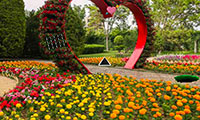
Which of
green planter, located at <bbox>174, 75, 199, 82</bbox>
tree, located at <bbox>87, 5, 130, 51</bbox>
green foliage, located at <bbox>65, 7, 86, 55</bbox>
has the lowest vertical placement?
green planter, located at <bbox>174, 75, 199, 82</bbox>

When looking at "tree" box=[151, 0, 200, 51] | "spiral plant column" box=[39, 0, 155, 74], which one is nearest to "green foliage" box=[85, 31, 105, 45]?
"tree" box=[151, 0, 200, 51]

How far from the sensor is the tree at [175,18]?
16812mm

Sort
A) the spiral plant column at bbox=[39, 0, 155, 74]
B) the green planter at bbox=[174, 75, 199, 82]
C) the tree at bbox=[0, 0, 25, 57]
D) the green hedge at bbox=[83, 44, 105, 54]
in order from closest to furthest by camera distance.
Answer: the green planter at bbox=[174, 75, 199, 82]
the spiral plant column at bbox=[39, 0, 155, 74]
the tree at bbox=[0, 0, 25, 57]
the green hedge at bbox=[83, 44, 105, 54]

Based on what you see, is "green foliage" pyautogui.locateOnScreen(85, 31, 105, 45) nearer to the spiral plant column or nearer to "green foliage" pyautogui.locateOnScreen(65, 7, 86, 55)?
"green foliage" pyautogui.locateOnScreen(65, 7, 86, 55)

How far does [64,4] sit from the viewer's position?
4688mm

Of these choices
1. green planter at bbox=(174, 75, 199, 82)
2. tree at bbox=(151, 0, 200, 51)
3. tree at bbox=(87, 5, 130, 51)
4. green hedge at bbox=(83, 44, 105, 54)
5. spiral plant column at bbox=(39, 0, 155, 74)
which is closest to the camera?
green planter at bbox=(174, 75, 199, 82)

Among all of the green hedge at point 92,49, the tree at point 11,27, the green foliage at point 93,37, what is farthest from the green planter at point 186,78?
the green foliage at point 93,37

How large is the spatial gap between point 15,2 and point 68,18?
10.8 ft

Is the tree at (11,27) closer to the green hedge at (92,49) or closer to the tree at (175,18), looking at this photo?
the green hedge at (92,49)

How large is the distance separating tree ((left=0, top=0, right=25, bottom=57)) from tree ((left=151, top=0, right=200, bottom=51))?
40.0 feet

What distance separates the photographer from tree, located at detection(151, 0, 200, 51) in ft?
55.2

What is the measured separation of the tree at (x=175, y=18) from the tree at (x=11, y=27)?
12187 mm

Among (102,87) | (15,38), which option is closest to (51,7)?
(102,87)

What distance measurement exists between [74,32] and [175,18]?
1198 centimetres
